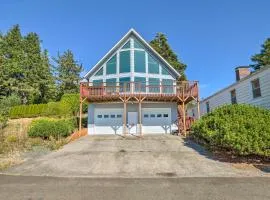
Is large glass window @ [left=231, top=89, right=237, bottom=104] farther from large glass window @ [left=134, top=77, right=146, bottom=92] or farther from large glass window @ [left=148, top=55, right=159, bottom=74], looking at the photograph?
large glass window @ [left=134, top=77, right=146, bottom=92]

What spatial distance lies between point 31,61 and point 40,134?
19.6m

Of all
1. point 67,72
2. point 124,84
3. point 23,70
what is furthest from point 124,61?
point 67,72

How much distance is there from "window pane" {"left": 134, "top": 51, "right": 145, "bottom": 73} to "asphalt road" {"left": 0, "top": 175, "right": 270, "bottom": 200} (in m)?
14.0

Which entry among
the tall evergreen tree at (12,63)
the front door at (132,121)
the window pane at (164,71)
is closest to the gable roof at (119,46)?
the window pane at (164,71)

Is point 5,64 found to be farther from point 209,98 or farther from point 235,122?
point 235,122

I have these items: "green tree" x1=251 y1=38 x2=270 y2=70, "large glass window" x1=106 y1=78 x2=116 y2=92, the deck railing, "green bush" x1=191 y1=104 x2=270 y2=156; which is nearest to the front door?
the deck railing

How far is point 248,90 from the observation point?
16.2 m

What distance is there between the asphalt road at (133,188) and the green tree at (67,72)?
96.8 ft

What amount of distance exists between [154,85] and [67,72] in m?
23.9

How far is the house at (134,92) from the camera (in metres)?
19.0

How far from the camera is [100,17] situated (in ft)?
61.3

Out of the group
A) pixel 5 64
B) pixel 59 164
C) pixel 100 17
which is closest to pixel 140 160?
pixel 59 164

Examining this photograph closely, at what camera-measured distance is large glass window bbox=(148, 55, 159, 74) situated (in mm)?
21359

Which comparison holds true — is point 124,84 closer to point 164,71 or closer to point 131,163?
point 164,71
